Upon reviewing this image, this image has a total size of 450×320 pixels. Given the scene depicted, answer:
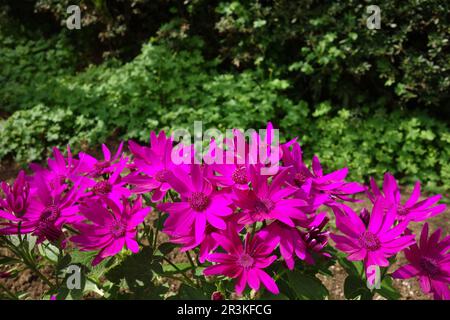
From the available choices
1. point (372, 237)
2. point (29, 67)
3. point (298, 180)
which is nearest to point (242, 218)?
point (298, 180)

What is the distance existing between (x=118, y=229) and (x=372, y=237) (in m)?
0.60

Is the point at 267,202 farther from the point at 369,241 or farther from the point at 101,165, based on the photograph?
the point at 101,165

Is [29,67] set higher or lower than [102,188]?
higher

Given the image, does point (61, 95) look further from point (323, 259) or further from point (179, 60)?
point (323, 259)

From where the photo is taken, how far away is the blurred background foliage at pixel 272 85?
3396 mm

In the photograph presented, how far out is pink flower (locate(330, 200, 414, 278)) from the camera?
0.93 m

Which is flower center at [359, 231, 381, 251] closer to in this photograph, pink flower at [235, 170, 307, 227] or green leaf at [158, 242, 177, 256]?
pink flower at [235, 170, 307, 227]

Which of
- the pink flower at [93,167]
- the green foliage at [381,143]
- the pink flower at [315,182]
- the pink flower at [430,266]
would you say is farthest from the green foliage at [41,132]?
the pink flower at [430,266]

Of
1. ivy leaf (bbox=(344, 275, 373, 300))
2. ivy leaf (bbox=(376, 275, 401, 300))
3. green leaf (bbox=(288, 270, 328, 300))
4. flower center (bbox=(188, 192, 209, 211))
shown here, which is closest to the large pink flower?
flower center (bbox=(188, 192, 209, 211))

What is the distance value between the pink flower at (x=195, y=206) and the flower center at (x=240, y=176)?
0.04 meters

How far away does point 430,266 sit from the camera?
0.96m

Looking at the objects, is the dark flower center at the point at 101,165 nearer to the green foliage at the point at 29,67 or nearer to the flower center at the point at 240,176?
the flower center at the point at 240,176

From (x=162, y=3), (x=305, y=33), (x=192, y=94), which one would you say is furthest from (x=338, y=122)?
(x=162, y=3)

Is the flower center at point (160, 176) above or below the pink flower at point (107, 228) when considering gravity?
above
